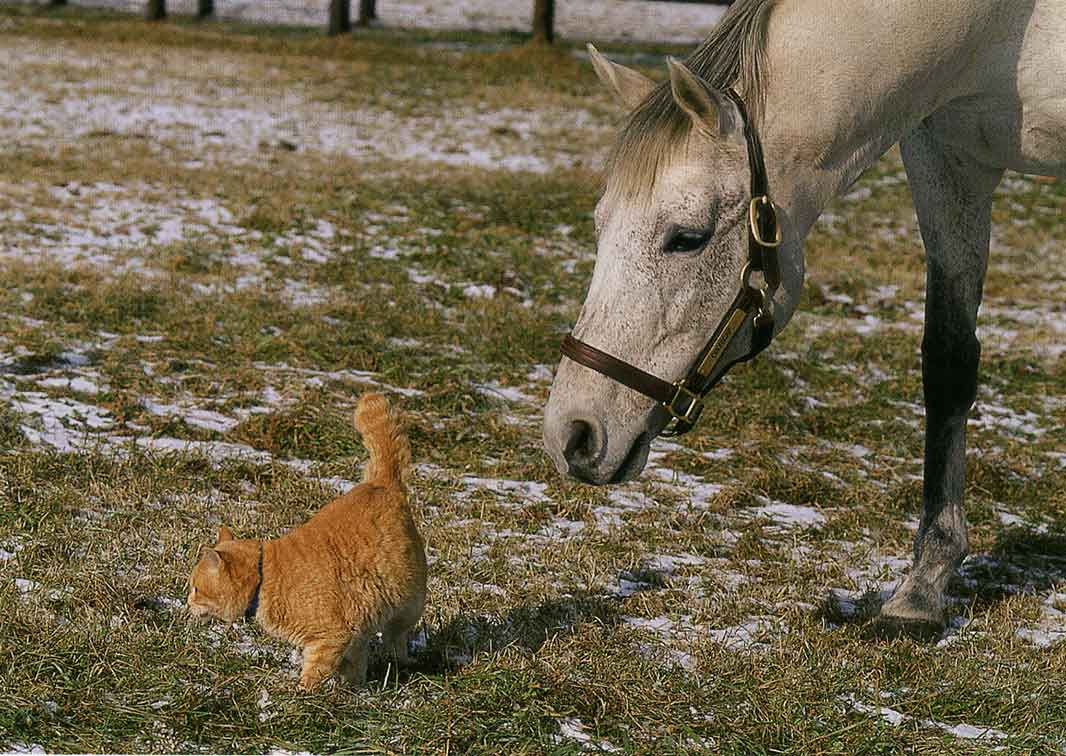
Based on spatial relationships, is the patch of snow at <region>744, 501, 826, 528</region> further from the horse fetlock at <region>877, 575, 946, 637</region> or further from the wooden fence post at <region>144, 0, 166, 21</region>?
the wooden fence post at <region>144, 0, 166, 21</region>

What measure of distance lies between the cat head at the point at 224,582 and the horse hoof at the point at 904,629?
1889 mm

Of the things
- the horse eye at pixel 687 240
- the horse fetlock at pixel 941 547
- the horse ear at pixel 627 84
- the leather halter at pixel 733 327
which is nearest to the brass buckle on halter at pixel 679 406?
the leather halter at pixel 733 327

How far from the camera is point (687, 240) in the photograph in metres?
2.94

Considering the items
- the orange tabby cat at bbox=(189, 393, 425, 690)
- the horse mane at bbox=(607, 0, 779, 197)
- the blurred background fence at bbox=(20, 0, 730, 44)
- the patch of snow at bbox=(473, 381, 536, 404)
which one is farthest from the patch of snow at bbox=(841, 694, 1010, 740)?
the blurred background fence at bbox=(20, 0, 730, 44)

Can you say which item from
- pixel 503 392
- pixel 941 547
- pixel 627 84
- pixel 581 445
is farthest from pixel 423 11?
pixel 581 445

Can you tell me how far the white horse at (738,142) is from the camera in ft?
9.53

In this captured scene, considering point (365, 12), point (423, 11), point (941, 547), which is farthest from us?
point (423, 11)

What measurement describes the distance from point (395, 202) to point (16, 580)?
6337 mm

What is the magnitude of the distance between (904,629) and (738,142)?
5.47 feet

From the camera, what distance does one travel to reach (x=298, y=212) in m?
8.79

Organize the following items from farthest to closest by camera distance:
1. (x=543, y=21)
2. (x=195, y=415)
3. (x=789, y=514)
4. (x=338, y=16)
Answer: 1. (x=338, y=16)
2. (x=543, y=21)
3. (x=195, y=415)
4. (x=789, y=514)

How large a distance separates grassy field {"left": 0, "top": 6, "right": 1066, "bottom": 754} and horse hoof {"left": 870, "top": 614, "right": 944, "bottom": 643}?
0.17 ft

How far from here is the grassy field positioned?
9.53ft

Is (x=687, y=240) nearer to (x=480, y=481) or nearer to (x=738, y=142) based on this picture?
(x=738, y=142)
